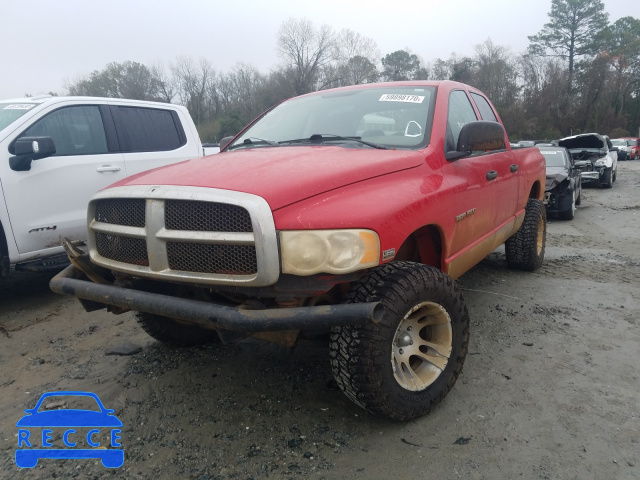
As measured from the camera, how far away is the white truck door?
4.26 m

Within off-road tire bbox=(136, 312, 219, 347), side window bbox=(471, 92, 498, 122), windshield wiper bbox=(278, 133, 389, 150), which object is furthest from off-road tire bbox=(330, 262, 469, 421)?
side window bbox=(471, 92, 498, 122)

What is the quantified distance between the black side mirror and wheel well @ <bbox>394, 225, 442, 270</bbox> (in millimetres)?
3280

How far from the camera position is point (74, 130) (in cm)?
481

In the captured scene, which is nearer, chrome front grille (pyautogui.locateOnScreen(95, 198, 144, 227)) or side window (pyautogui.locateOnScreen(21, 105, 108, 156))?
chrome front grille (pyautogui.locateOnScreen(95, 198, 144, 227))

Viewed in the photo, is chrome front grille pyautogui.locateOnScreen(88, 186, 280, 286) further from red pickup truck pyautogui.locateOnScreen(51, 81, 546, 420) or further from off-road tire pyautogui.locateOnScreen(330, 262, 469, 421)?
off-road tire pyautogui.locateOnScreen(330, 262, 469, 421)

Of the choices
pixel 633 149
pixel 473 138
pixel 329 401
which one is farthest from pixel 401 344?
pixel 633 149

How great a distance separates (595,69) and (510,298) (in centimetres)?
5296

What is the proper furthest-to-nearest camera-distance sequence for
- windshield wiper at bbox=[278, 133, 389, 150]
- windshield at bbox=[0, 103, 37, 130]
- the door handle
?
the door handle → windshield at bbox=[0, 103, 37, 130] → windshield wiper at bbox=[278, 133, 389, 150]

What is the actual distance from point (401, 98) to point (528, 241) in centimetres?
272

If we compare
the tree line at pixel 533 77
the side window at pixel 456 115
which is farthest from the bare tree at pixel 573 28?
the side window at pixel 456 115

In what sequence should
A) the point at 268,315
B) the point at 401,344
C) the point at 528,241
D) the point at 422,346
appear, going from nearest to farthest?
the point at 268,315
the point at 401,344
the point at 422,346
the point at 528,241

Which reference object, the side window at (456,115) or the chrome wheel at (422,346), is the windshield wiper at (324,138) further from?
the chrome wheel at (422,346)

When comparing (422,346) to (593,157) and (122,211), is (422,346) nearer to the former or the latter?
(122,211)

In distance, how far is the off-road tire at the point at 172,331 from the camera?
3332 millimetres
